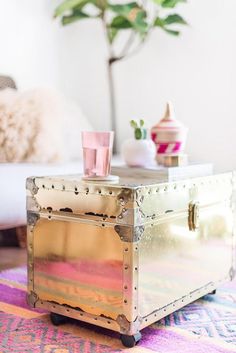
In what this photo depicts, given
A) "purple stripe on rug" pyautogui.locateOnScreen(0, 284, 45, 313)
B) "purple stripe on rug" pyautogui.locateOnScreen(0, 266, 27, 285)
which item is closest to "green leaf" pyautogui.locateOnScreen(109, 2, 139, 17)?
"purple stripe on rug" pyautogui.locateOnScreen(0, 266, 27, 285)

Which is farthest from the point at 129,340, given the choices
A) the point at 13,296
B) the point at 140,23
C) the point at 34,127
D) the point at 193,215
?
the point at 140,23

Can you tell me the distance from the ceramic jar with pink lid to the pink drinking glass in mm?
342

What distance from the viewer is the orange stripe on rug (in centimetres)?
139

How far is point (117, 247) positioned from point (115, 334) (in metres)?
0.26

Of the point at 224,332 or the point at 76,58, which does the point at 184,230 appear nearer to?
the point at 224,332

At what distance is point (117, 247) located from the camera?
46.5 inches

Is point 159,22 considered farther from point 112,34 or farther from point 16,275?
point 16,275

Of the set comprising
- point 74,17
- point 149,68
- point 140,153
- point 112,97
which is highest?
point 74,17

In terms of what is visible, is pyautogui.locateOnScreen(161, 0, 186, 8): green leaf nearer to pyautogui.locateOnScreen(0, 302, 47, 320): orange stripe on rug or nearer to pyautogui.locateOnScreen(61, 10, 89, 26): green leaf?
pyautogui.locateOnScreen(61, 10, 89, 26): green leaf

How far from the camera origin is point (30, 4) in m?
2.67

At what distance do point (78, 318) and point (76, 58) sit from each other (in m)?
2.03

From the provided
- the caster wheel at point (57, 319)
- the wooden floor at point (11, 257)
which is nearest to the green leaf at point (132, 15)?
the wooden floor at point (11, 257)

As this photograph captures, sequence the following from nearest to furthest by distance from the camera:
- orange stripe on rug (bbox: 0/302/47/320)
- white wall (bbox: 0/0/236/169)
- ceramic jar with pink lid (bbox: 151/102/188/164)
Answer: orange stripe on rug (bbox: 0/302/47/320)
ceramic jar with pink lid (bbox: 151/102/188/164)
white wall (bbox: 0/0/236/169)

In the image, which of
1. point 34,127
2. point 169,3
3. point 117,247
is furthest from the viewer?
point 169,3
